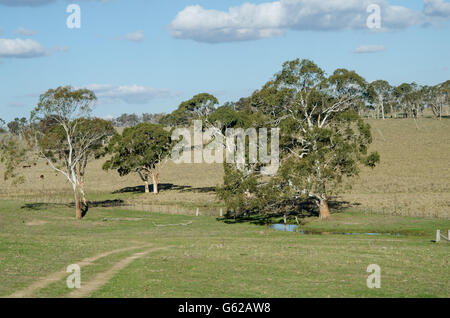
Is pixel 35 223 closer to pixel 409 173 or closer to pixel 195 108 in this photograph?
pixel 195 108

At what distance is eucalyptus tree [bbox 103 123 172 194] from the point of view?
86.8 metres

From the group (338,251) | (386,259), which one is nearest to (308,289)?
(386,259)

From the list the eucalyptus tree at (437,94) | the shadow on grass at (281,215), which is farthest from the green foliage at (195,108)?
the eucalyptus tree at (437,94)

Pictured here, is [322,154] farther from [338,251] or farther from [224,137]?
[224,137]

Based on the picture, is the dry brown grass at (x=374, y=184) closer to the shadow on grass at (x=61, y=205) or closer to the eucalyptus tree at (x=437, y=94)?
the shadow on grass at (x=61, y=205)

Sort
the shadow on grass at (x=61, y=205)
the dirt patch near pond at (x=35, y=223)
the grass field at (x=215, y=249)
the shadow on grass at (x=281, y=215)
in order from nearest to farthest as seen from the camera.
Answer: the grass field at (x=215, y=249)
the dirt patch near pond at (x=35, y=223)
the shadow on grass at (x=281, y=215)
the shadow on grass at (x=61, y=205)

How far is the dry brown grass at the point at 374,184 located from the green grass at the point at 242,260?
1222 cm

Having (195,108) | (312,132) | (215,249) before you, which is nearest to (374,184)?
(195,108)

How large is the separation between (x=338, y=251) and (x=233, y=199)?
1857cm

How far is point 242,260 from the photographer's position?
28406mm

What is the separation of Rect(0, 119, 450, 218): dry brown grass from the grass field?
0.44 meters

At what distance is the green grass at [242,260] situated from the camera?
69.0 ft
